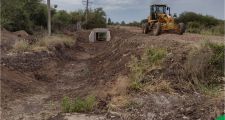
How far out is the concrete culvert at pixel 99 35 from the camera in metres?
43.2

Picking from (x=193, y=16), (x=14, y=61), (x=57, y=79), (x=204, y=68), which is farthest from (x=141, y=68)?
(x=193, y=16)

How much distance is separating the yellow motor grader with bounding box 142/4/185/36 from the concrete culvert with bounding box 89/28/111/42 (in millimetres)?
Result: 11850

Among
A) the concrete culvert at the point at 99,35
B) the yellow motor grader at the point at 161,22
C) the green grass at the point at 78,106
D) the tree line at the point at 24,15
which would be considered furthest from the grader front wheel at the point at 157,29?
the green grass at the point at 78,106

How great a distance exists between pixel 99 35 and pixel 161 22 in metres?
18.6

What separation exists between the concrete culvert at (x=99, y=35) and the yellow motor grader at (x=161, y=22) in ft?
38.9

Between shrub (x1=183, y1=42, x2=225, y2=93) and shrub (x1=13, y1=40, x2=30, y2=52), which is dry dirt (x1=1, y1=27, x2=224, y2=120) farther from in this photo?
shrub (x1=13, y1=40, x2=30, y2=52)

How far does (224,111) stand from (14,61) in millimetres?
10939

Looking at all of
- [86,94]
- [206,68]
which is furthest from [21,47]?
[206,68]

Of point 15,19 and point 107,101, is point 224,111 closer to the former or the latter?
point 107,101

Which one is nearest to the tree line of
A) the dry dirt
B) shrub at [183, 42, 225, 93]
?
the dry dirt

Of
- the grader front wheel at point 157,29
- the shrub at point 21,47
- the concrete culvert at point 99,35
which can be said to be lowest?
the concrete culvert at point 99,35

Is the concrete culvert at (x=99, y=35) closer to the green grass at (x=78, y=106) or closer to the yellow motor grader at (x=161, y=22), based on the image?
the yellow motor grader at (x=161, y=22)

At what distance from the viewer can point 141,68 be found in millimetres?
13078

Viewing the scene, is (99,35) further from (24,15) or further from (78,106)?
(78,106)
